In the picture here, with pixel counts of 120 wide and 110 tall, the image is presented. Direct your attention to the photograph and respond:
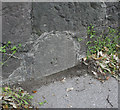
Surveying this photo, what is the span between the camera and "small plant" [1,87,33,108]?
1.98 meters

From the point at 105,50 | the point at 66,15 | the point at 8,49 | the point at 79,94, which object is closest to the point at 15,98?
the point at 8,49

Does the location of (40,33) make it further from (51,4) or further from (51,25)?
(51,4)

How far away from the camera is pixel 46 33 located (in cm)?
234

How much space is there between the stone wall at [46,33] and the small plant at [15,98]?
141mm

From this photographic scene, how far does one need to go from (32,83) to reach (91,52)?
1.00 meters

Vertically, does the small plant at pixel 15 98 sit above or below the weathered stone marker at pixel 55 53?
below

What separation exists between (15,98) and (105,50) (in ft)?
5.17

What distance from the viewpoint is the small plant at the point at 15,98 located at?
198 cm

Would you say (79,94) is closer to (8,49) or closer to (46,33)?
(46,33)

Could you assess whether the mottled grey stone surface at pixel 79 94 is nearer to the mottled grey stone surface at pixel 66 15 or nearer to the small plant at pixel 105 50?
the small plant at pixel 105 50

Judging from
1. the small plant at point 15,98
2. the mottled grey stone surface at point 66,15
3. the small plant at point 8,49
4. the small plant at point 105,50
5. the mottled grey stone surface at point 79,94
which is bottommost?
the mottled grey stone surface at point 79,94

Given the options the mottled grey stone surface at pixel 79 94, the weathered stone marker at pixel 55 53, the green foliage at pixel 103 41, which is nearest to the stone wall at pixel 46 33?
the weathered stone marker at pixel 55 53

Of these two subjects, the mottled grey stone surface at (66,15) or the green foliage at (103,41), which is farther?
the green foliage at (103,41)

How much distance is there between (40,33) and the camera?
230 centimetres
